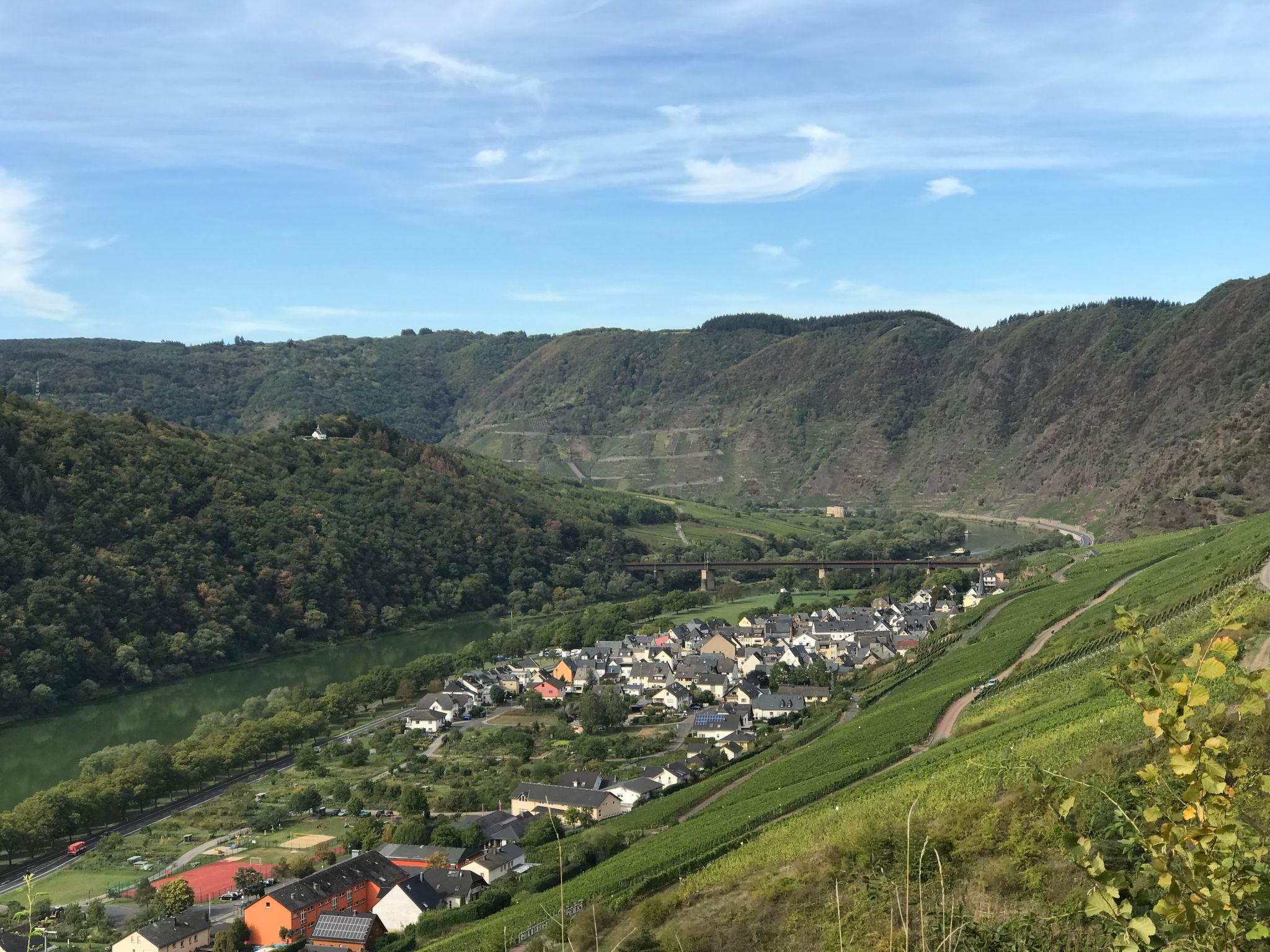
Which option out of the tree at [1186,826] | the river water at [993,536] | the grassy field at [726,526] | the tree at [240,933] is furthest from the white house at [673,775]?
the grassy field at [726,526]

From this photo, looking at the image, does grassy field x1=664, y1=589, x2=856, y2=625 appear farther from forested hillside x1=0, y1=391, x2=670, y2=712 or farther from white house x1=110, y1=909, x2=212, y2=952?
white house x1=110, y1=909, x2=212, y2=952

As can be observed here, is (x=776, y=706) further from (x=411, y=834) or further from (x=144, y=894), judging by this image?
(x=144, y=894)

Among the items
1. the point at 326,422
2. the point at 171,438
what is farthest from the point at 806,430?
the point at 171,438

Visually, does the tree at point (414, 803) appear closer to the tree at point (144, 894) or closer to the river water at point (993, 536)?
the tree at point (144, 894)

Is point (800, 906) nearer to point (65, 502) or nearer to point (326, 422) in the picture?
point (65, 502)

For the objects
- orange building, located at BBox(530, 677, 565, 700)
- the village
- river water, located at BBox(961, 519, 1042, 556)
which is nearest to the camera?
the village

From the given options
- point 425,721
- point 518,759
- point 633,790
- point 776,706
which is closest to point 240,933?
point 633,790

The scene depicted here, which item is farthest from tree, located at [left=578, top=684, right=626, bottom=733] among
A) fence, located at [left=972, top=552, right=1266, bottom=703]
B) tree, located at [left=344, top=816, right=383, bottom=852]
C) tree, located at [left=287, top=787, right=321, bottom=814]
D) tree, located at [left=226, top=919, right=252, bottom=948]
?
tree, located at [left=226, top=919, right=252, bottom=948]

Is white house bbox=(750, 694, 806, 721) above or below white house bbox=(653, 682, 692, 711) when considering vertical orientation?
above
